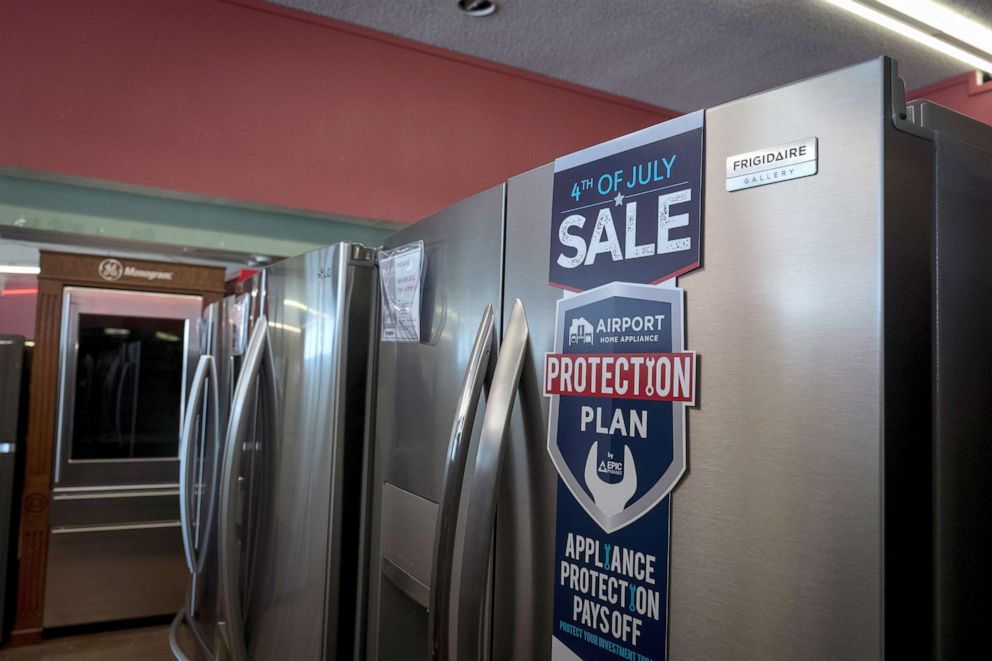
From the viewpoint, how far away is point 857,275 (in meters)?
0.60

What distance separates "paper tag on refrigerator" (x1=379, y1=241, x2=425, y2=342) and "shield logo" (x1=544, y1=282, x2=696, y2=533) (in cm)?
45

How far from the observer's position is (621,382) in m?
0.81

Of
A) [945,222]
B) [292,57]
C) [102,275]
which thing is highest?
[292,57]

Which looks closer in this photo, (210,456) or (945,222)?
(945,222)

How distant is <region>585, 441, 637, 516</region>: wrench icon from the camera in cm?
78

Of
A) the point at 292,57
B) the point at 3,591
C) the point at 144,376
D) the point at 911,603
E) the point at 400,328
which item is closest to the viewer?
the point at 911,603

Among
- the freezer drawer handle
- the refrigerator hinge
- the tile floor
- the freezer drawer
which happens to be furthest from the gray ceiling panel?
the tile floor

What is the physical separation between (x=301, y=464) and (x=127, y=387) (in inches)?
104

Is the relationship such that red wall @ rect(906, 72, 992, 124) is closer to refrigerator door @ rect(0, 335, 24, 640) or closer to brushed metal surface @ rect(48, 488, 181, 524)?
brushed metal surface @ rect(48, 488, 181, 524)

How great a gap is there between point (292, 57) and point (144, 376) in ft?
6.34

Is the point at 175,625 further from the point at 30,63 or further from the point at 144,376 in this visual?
the point at 30,63

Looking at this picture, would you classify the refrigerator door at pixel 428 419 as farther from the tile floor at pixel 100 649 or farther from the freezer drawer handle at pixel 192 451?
the tile floor at pixel 100 649

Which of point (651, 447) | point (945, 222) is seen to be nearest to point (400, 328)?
point (651, 447)

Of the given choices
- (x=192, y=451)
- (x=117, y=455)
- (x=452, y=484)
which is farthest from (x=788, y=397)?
(x=117, y=455)
